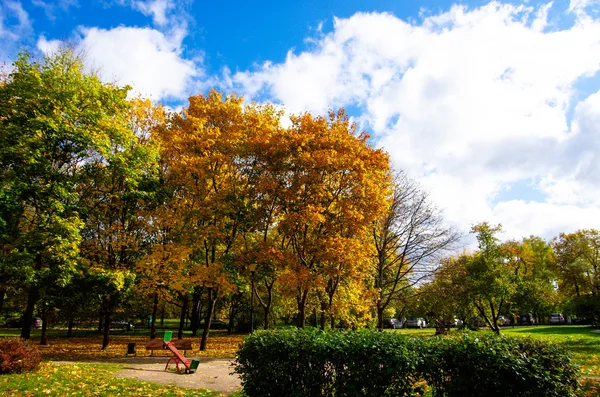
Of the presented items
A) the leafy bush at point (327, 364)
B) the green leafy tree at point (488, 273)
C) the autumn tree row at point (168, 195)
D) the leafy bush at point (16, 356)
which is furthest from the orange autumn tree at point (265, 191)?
the green leafy tree at point (488, 273)

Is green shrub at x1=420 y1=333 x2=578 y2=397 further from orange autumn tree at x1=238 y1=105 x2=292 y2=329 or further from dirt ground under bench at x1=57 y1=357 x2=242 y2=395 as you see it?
orange autumn tree at x1=238 y1=105 x2=292 y2=329

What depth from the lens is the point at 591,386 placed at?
306 inches

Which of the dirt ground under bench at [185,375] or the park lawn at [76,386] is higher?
the park lawn at [76,386]

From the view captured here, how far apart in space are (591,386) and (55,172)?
20.0 m

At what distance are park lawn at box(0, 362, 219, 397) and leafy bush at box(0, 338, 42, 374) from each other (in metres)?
0.33

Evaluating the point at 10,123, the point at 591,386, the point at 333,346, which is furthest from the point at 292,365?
the point at 10,123

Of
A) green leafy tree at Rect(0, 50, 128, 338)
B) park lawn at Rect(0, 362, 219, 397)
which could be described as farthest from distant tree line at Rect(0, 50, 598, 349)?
park lawn at Rect(0, 362, 219, 397)

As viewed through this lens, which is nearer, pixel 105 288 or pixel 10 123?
pixel 10 123

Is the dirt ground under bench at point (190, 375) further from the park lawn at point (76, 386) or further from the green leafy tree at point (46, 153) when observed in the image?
the green leafy tree at point (46, 153)

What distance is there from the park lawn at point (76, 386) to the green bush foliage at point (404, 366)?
3.41 m

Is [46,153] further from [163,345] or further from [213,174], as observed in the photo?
[163,345]

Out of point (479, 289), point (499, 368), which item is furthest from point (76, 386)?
point (479, 289)

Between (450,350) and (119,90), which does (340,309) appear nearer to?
(450,350)

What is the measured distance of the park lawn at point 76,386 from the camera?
8.20 meters
